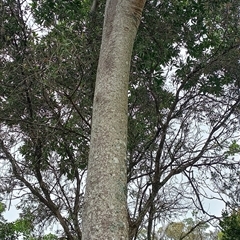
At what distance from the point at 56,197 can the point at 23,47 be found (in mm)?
3689

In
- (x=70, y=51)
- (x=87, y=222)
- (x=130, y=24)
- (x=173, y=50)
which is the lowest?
(x=87, y=222)

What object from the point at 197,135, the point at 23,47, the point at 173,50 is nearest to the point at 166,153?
the point at 197,135

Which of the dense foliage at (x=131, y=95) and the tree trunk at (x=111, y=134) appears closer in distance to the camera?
the tree trunk at (x=111, y=134)

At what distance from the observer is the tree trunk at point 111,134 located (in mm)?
1963

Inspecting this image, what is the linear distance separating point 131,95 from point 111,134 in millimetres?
3780

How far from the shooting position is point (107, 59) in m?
2.76

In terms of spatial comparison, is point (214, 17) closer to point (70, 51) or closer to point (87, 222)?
point (70, 51)

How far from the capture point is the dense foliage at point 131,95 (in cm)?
457

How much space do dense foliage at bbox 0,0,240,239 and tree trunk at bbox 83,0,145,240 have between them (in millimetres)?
867

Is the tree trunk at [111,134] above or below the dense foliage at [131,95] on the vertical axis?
below

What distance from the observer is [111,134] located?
7.59ft

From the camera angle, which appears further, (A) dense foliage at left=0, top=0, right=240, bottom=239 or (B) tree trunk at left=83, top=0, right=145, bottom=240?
(A) dense foliage at left=0, top=0, right=240, bottom=239

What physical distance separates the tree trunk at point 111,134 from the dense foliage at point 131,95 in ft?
2.84

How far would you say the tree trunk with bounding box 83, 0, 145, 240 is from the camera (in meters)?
1.96
